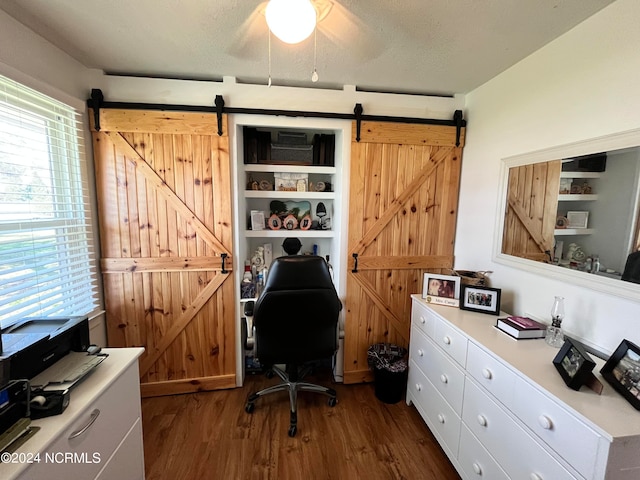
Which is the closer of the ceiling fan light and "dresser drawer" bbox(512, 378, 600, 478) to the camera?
"dresser drawer" bbox(512, 378, 600, 478)

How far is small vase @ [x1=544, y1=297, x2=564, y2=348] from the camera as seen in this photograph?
4.38 feet

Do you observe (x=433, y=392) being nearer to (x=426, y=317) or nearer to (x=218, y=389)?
(x=426, y=317)

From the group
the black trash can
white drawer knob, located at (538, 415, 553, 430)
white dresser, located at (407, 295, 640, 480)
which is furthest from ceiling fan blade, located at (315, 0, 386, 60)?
the black trash can

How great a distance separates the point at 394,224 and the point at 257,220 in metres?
1.14

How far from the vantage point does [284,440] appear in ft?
5.83

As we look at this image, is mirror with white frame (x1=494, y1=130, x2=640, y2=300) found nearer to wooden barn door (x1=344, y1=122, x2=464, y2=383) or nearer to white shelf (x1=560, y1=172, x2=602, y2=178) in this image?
white shelf (x1=560, y1=172, x2=602, y2=178)

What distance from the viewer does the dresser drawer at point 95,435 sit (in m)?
0.84

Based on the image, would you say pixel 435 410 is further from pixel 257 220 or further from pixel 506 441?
pixel 257 220

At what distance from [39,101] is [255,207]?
1.46 meters

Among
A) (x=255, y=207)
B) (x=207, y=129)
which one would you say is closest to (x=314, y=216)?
(x=255, y=207)

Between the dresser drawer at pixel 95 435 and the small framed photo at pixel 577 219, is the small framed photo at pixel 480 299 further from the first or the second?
the dresser drawer at pixel 95 435

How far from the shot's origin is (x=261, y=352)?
1.78 m


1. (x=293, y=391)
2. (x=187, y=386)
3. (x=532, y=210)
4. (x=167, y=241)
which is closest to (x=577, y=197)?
(x=532, y=210)

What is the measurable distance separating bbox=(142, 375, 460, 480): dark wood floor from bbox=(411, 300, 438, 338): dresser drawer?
2.21 feet
